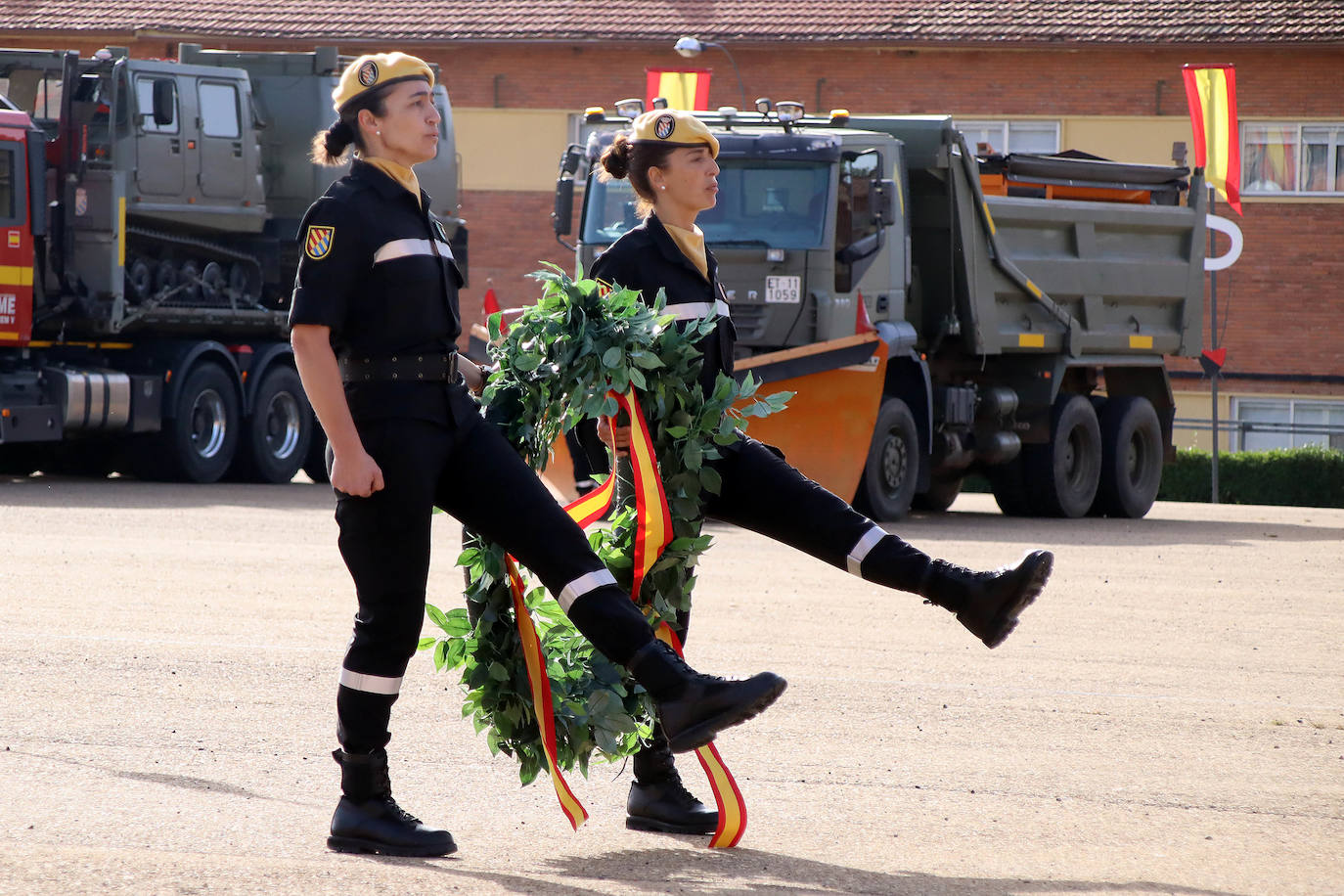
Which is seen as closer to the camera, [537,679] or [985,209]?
[537,679]

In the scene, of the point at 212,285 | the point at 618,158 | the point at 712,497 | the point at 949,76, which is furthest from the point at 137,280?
the point at 949,76

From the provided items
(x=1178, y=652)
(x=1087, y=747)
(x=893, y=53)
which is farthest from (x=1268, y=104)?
(x=1087, y=747)

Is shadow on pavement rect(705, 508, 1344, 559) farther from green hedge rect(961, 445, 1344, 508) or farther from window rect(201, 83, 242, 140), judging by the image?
window rect(201, 83, 242, 140)

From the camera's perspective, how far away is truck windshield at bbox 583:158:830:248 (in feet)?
53.3

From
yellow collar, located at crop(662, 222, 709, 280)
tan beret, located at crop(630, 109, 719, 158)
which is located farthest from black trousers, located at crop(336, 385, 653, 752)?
tan beret, located at crop(630, 109, 719, 158)

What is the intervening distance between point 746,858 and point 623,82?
29.8m

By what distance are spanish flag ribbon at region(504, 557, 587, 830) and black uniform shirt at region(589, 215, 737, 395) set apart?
31.5 inches

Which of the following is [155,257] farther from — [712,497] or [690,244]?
[712,497]

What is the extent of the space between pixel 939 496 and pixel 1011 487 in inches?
27.9

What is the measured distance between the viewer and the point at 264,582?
36.5ft

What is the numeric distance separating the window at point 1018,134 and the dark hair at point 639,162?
27.9 meters

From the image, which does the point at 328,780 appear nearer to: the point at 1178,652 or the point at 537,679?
the point at 537,679

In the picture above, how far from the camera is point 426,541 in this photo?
5.04 metres

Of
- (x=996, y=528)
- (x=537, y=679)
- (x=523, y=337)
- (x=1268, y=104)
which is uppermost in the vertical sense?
(x=1268, y=104)
